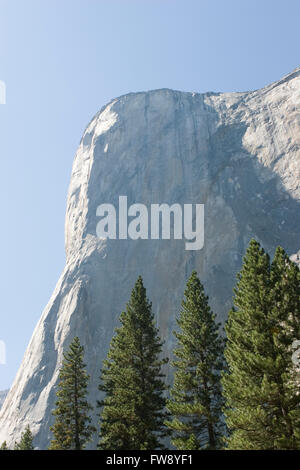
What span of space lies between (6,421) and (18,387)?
520 cm

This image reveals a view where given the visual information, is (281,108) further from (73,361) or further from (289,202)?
(73,361)

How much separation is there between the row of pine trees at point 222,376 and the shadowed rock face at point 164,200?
101ft

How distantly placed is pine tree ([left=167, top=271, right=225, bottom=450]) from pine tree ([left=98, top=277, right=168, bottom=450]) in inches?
53.8

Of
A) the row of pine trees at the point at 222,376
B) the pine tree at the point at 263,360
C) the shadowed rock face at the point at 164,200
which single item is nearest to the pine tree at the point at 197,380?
the row of pine trees at the point at 222,376

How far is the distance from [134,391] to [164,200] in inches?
2207

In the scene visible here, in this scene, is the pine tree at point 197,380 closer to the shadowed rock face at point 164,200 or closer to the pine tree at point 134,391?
the pine tree at point 134,391

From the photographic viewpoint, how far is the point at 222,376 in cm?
1872

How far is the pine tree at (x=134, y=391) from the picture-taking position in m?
20.1

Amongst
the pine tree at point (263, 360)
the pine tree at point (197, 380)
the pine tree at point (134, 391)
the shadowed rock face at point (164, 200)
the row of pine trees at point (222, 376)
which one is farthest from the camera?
the shadowed rock face at point (164, 200)

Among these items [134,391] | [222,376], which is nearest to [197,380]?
[222,376]

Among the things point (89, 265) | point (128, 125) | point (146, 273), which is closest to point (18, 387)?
point (89, 265)

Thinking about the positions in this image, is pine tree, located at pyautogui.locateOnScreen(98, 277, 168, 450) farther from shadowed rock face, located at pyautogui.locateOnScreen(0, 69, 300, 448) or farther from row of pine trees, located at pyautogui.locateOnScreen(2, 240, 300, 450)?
shadowed rock face, located at pyautogui.locateOnScreen(0, 69, 300, 448)

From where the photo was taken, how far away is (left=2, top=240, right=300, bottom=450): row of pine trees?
47.9 ft
